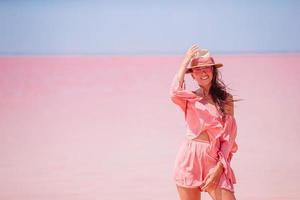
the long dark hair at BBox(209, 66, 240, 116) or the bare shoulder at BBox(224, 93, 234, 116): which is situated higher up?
the long dark hair at BBox(209, 66, 240, 116)

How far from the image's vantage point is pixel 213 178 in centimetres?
278

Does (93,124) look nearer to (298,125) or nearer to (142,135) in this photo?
(142,135)

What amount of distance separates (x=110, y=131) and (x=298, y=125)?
1986mm

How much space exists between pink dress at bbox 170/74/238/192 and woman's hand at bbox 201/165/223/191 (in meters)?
0.02

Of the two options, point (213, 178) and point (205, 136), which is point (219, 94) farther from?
point (213, 178)

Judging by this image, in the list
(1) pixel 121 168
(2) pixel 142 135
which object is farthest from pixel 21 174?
(2) pixel 142 135

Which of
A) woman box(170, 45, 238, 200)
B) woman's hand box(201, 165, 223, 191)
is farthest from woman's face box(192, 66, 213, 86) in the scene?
woman's hand box(201, 165, 223, 191)

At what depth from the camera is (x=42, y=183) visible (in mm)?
4758

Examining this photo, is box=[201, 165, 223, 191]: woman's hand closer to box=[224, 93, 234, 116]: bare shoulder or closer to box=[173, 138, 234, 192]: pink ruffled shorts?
box=[173, 138, 234, 192]: pink ruffled shorts

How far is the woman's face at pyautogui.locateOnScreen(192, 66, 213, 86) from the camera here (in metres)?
2.86

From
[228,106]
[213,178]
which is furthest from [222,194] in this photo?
[228,106]

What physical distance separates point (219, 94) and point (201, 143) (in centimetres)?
22

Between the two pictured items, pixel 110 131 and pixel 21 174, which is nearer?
pixel 21 174

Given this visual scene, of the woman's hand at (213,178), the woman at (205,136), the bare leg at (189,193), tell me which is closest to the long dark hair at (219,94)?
the woman at (205,136)
